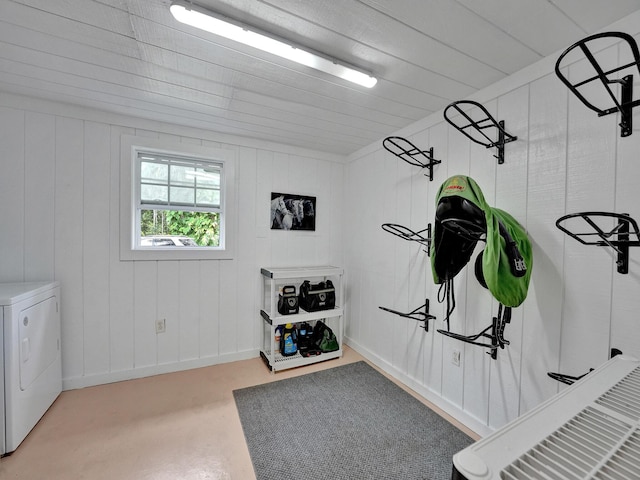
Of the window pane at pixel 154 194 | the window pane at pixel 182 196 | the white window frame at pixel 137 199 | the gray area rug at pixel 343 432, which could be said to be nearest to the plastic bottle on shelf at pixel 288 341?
the gray area rug at pixel 343 432

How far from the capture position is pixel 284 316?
255 cm

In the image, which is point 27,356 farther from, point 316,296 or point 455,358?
point 455,358

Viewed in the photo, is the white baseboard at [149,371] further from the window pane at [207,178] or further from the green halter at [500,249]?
the green halter at [500,249]

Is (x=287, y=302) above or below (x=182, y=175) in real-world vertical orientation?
below

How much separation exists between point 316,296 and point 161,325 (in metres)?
1.45

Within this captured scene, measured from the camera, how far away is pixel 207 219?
268cm

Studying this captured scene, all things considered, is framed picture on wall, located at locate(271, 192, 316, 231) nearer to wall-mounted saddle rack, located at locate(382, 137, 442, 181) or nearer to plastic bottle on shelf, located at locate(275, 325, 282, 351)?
plastic bottle on shelf, located at locate(275, 325, 282, 351)

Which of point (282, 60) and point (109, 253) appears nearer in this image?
point (282, 60)

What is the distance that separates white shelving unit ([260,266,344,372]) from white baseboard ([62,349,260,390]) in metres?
0.27

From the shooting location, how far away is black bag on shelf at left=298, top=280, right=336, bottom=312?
270 centimetres

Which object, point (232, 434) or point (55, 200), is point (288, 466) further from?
point (55, 200)

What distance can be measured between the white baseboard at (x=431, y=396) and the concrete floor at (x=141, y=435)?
6 centimetres

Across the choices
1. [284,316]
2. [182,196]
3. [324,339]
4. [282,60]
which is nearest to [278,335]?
[284,316]

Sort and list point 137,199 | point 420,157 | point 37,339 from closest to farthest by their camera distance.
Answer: point 37,339
point 420,157
point 137,199
